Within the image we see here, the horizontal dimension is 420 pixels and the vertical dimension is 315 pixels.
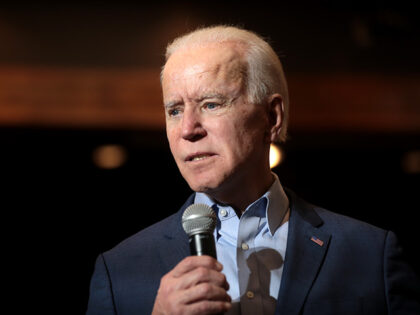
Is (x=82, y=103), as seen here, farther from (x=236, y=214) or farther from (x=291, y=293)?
(x=291, y=293)

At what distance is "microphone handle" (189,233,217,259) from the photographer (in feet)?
4.44

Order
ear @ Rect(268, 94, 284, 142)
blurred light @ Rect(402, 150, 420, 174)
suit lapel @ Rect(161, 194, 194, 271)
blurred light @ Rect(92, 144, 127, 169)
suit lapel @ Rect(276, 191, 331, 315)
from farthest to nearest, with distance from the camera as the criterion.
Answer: blurred light @ Rect(402, 150, 420, 174) < blurred light @ Rect(92, 144, 127, 169) < ear @ Rect(268, 94, 284, 142) < suit lapel @ Rect(161, 194, 194, 271) < suit lapel @ Rect(276, 191, 331, 315)

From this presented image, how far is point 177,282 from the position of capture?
53.2 inches

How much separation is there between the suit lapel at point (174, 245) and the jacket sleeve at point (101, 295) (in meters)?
0.19

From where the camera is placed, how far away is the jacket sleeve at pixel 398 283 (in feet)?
5.46

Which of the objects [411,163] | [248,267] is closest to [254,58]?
[248,267]

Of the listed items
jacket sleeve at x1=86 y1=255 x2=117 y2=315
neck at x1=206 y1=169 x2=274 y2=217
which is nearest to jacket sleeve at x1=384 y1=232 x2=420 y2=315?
neck at x1=206 y1=169 x2=274 y2=217

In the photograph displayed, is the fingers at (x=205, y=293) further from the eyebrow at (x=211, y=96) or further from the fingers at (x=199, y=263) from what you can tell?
the eyebrow at (x=211, y=96)

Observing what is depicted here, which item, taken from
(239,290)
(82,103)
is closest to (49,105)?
(82,103)

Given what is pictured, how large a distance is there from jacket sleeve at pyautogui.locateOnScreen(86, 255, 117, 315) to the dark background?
178cm

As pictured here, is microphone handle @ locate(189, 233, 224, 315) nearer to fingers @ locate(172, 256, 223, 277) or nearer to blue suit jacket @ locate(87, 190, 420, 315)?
fingers @ locate(172, 256, 223, 277)

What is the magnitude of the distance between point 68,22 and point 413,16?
2.38 meters

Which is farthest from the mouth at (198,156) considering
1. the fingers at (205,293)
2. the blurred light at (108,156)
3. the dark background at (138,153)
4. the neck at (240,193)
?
the blurred light at (108,156)

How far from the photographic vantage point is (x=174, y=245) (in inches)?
68.7
